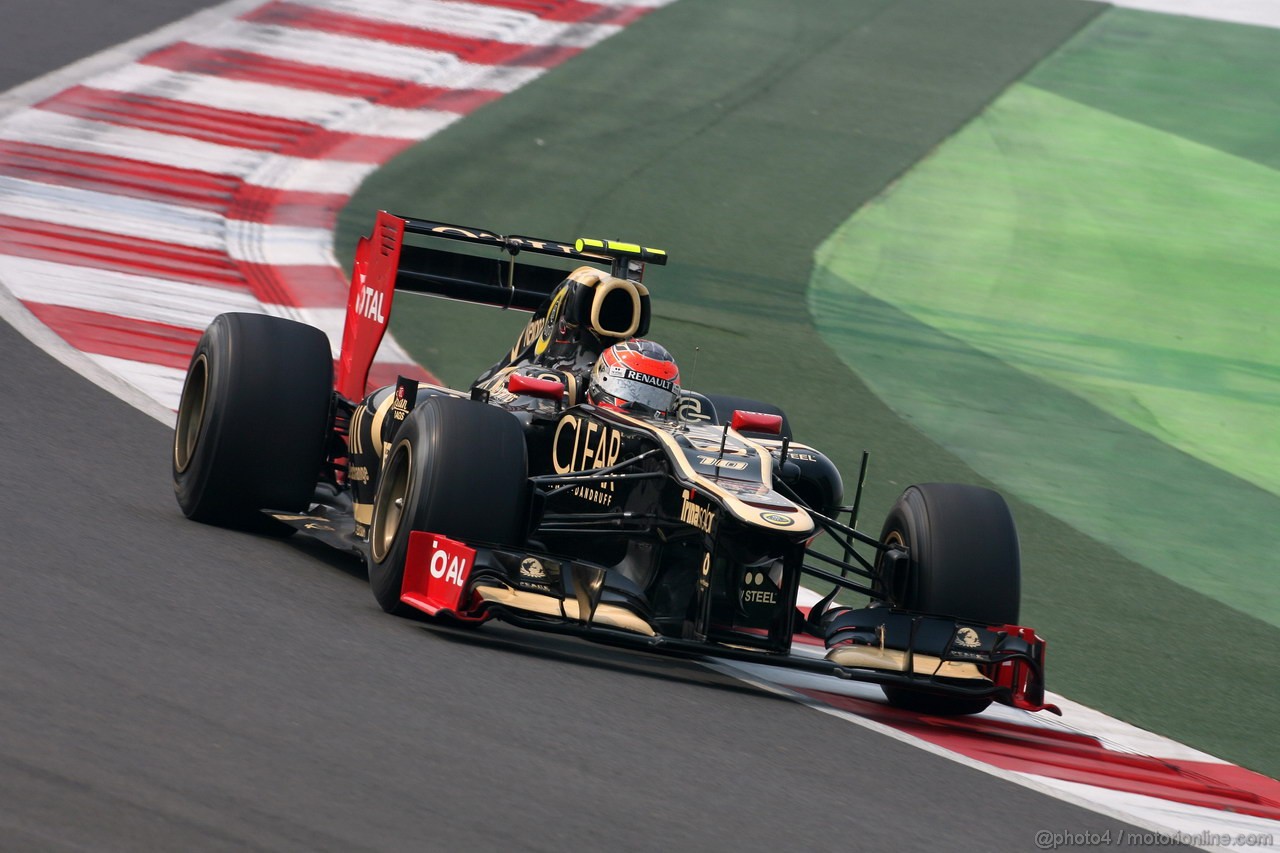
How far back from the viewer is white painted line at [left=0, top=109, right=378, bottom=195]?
1564cm

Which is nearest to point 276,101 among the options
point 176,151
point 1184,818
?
point 176,151

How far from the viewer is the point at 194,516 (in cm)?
851

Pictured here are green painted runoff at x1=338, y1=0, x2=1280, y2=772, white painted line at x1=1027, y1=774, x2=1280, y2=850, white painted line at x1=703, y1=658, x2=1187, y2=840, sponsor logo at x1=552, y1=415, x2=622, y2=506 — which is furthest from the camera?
green painted runoff at x1=338, y1=0, x2=1280, y2=772

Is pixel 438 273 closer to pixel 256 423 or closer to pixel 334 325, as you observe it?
pixel 256 423

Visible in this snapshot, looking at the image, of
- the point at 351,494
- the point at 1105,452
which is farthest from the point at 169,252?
the point at 1105,452

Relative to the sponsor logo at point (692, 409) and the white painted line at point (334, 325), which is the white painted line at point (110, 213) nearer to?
the white painted line at point (334, 325)

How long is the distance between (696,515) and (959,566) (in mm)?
1148

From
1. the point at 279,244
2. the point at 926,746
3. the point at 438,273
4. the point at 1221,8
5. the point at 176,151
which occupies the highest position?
the point at 1221,8

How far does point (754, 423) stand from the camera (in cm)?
851

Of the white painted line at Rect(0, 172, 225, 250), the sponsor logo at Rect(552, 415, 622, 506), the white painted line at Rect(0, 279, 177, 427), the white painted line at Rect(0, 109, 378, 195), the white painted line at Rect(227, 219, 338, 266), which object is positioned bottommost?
the white painted line at Rect(0, 279, 177, 427)

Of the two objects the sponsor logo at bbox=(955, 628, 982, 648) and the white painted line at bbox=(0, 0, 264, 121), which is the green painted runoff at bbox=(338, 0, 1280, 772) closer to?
the sponsor logo at bbox=(955, 628, 982, 648)

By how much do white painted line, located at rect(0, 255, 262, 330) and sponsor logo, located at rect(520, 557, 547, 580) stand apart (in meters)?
5.56

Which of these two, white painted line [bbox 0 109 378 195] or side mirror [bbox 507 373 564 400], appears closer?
side mirror [bbox 507 373 564 400]

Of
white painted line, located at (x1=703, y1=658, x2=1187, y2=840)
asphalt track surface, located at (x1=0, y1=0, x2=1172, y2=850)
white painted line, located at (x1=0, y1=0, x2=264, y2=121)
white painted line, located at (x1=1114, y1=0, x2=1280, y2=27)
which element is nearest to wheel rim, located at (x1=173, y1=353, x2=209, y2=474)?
asphalt track surface, located at (x1=0, y1=0, x2=1172, y2=850)
